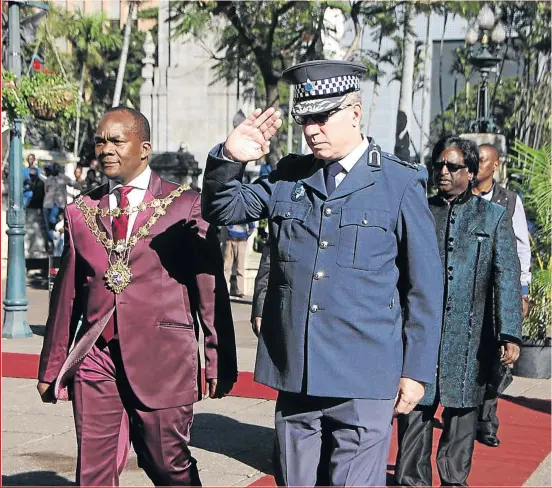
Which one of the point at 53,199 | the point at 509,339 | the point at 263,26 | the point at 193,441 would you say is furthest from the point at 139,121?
the point at 263,26

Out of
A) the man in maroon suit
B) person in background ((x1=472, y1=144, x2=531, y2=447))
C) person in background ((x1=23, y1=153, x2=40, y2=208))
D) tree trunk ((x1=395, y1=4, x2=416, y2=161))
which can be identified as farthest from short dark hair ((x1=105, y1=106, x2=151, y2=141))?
tree trunk ((x1=395, y1=4, x2=416, y2=161))

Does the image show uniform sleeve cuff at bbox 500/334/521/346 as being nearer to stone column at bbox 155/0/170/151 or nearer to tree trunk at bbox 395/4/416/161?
tree trunk at bbox 395/4/416/161

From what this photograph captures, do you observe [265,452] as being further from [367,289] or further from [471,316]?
[367,289]

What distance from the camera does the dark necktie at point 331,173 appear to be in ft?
13.4

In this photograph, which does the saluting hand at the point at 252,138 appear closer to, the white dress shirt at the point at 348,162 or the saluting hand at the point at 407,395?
the white dress shirt at the point at 348,162

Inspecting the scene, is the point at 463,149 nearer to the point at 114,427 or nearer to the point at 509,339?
the point at 509,339

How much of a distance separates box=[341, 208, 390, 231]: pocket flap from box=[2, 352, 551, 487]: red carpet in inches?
105

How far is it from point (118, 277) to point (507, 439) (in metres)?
4.24

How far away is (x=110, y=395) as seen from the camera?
458cm

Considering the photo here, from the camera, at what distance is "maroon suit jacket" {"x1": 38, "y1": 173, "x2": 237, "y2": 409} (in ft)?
14.9

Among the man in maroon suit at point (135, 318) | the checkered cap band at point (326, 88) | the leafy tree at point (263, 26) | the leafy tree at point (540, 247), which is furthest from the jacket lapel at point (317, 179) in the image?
the leafy tree at point (263, 26)

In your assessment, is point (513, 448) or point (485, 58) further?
point (485, 58)

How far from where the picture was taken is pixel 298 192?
13.6 feet

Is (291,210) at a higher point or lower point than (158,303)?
higher
